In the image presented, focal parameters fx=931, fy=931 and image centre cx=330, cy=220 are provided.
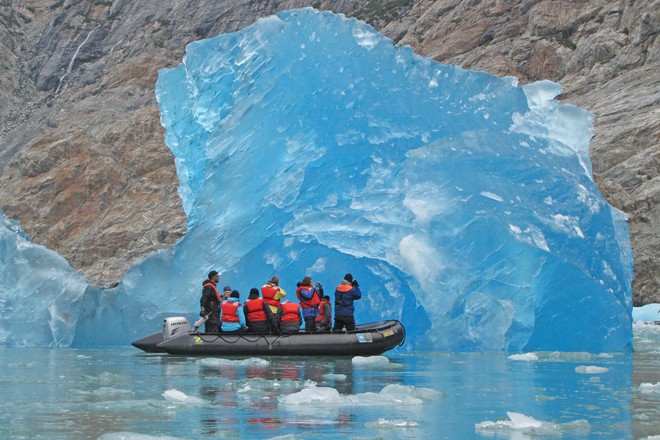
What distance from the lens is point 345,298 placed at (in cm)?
1430

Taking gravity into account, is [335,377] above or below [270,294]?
below

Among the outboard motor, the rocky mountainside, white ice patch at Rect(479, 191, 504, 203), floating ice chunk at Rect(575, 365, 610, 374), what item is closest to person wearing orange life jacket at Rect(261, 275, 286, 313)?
the outboard motor

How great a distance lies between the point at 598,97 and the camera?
40.0 meters

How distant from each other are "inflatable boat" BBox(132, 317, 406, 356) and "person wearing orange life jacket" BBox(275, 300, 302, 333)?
0.39 metres

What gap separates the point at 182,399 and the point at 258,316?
626 cm

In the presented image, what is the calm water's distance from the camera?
22.3 feet

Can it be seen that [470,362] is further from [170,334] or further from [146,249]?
[146,249]

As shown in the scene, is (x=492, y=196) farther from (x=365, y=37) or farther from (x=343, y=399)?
(x=343, y=399)

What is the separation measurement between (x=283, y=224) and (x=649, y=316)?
15813 millimetres

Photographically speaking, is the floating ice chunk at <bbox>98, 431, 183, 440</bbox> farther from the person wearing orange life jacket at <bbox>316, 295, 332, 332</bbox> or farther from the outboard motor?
the outboard motor

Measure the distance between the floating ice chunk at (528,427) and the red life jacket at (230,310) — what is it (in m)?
8.45

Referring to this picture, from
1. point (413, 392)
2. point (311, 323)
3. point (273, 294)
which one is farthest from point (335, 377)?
point (311, 323)

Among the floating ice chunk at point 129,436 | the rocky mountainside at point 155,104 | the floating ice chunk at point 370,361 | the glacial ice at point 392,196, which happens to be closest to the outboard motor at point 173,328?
the glacial ice at point 392,196

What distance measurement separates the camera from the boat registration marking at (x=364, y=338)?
13766 millimetres
